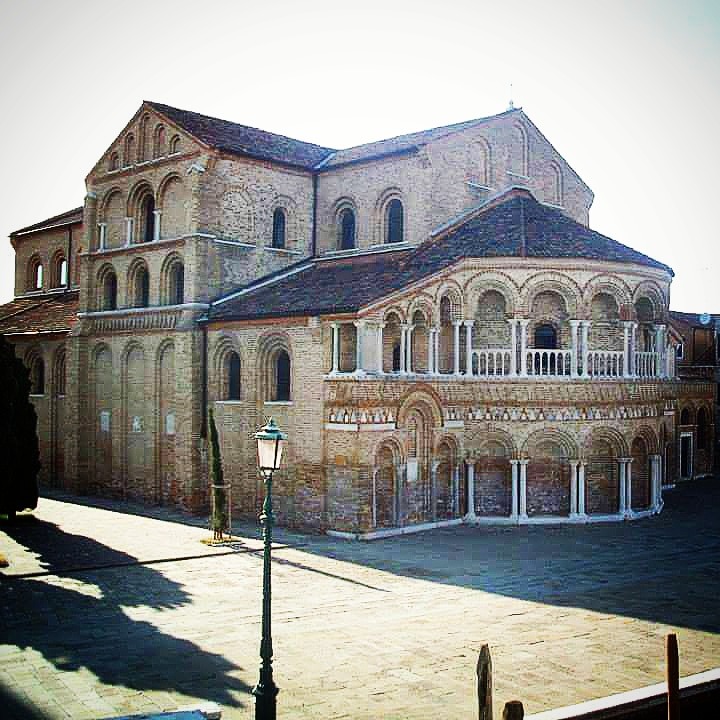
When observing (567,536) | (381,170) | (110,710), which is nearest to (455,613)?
(110,710)

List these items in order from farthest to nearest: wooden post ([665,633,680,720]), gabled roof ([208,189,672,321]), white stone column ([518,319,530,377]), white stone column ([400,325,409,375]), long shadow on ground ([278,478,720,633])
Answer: white stone column ([518,319,530,377]) < gabled roof ([208,189,672,321]) < white stone column ([400,325,409,375]) < long shadow on ground ([278,478,720,633]) < wooden post ([665,633,680,720])

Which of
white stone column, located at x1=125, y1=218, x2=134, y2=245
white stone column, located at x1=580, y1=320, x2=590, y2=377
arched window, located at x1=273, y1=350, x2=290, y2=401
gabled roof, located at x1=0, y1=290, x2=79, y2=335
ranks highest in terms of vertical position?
white stone column, located at x1=125, y1=218, x2=134, y2=245

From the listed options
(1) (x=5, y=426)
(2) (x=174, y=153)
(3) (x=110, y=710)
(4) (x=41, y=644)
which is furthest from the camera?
(2) (x=174, y=153)

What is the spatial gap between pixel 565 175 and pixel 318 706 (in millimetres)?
24231

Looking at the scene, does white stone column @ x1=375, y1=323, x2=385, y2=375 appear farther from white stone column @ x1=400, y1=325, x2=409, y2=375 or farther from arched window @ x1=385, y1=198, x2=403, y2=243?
arched window @ x1=385, y1=198, x2=403, y2=243

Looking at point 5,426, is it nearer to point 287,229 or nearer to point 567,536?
point 287,229

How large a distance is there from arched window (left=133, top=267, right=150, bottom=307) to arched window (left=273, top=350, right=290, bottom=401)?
677 centimetres

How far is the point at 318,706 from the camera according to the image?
10.3 metres

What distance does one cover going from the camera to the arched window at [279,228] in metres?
28.8

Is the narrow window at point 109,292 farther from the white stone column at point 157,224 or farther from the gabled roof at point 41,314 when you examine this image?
the white stone column at point 157,224

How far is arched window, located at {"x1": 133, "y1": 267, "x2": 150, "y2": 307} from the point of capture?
94.6 ft

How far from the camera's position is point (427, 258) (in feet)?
80.3

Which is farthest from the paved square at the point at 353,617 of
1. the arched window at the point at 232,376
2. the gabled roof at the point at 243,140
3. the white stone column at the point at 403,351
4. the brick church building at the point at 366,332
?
Result: the gabled roof at the point at 243,140

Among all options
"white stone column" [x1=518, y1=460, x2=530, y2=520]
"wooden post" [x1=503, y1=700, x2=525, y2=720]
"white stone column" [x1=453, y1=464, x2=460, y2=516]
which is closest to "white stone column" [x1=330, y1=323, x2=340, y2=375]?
"white stone column" [x1=453, y1=464, x2=460, y2=516]
